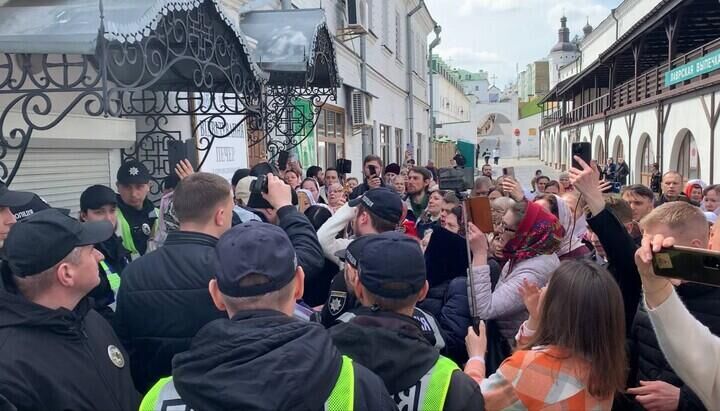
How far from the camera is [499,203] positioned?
4.71m

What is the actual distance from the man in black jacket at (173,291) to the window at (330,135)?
10.5 m

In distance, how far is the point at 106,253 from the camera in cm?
362

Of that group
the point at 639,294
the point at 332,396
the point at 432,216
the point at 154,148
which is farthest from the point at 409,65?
the point at 332,396

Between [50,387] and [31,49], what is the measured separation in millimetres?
2443

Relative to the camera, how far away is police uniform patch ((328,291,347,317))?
286 cm

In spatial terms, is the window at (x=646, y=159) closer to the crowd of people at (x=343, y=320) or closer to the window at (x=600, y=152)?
the window at (x=600, y=152)

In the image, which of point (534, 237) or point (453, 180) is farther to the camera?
point (453, 180)

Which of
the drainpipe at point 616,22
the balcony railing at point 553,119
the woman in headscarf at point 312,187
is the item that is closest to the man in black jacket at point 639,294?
the woman in headscarf at point 312,187

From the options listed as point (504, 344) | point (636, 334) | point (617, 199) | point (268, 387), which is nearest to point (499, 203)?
point (617, 199)

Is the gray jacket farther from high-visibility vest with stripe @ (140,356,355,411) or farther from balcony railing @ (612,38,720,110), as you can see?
balcony railing @ (612,38,720,110)

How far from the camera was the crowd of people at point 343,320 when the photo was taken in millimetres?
1641

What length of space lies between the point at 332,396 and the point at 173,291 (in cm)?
123

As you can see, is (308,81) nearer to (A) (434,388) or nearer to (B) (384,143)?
(A) (434,388)

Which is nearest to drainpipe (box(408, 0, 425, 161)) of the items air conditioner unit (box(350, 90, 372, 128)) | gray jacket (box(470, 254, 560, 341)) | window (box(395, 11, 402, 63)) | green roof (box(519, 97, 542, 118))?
window (box(395, 11, 402, 63))
